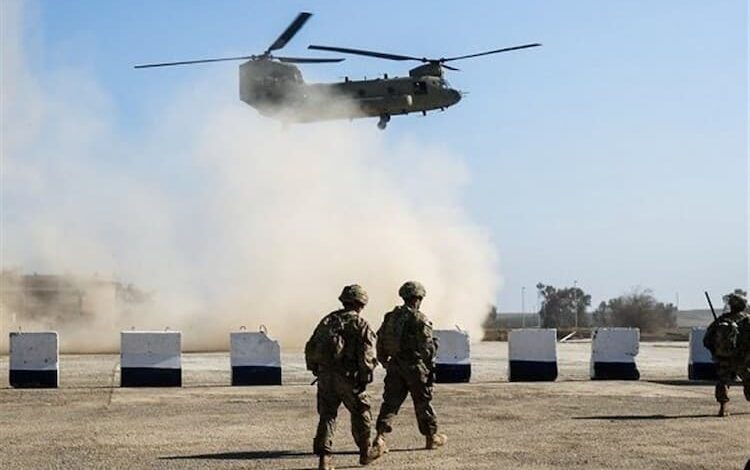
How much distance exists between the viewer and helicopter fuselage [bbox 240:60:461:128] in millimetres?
37219

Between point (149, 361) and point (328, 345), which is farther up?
point (328, 345)

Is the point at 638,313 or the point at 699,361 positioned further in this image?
the point at 638,313

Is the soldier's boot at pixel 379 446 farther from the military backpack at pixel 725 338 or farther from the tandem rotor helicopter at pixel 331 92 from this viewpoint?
the tandem rotor helicopter at pixel 331 92

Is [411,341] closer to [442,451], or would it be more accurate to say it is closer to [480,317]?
[442,451]

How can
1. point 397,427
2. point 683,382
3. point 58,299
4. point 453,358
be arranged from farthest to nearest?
point 58,299
point 683,382
point 453,358
point 397,427

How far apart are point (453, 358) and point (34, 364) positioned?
735cm

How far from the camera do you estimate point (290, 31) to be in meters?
38.2

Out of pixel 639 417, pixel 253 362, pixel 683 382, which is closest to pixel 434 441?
pixel 639 417

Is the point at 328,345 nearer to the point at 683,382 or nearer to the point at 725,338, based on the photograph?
the point at 725,338

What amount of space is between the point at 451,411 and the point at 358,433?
488 centimetres

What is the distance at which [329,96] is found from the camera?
3747cm

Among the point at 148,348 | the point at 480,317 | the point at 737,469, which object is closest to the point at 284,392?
the point at 148,348

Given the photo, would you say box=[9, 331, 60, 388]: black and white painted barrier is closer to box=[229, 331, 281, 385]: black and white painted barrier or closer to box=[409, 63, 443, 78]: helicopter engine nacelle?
box=[229, 331, 281, 385]: black and white painted barrier

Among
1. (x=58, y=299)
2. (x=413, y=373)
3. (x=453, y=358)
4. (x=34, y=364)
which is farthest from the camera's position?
(x=58, y=299)
